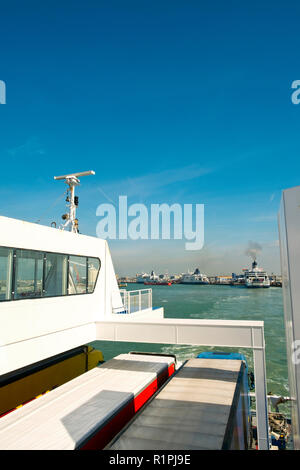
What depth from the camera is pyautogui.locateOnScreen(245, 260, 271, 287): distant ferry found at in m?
135

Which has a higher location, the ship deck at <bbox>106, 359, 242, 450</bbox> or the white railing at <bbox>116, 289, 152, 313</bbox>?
the white railing at <bbox>116, 289, 152, 313</bbox>

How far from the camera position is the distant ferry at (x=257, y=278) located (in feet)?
442

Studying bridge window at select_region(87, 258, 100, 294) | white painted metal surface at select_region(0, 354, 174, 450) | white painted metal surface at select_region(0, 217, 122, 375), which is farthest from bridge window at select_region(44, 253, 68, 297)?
white painted metal surface at select_region(0, 354, 174, 450)

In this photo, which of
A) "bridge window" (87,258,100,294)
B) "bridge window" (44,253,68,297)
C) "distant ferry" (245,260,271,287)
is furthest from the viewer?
"distant ferry" (245,260,271,287)

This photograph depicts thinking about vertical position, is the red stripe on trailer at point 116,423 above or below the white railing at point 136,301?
below

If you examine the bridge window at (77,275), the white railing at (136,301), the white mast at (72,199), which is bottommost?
the white railing at (136,301)

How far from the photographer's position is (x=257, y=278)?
136m

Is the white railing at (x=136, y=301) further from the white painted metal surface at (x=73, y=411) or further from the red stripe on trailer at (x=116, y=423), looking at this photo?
the red stripe on trailer at (x=116, y=423)

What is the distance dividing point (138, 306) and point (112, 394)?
789 cm

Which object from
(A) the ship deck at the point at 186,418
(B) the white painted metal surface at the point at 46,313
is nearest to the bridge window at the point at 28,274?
(B) the white painted metal surface at the point at 46,313

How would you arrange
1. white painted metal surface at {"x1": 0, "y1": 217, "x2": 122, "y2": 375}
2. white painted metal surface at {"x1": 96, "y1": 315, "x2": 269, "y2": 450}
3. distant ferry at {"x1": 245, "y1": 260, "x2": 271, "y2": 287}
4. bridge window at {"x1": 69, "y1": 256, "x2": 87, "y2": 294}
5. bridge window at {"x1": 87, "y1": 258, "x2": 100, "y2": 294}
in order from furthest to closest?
distant ferry at {"x1": 245, "y1": 260, "x2": 271, "y2": 287}
bridge window at {"x1": 87, "y1": 258, "x2": 100, "y2": 294}
bridge window at {"x1": 69, "y1": 256, "x2": 87, "y2": 294}
white painted metal surface at {"x1": 96, "y1": 315, "x2": 269, "y2": 450}
white painted metal surface at {"x1": 0, "y1": 217, "x2": 122, "y2": 375}

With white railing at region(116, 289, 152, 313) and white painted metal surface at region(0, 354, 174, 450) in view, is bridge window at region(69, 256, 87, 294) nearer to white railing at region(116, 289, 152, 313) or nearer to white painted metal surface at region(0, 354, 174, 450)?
white railing at region(116, 289, 152, 313)
